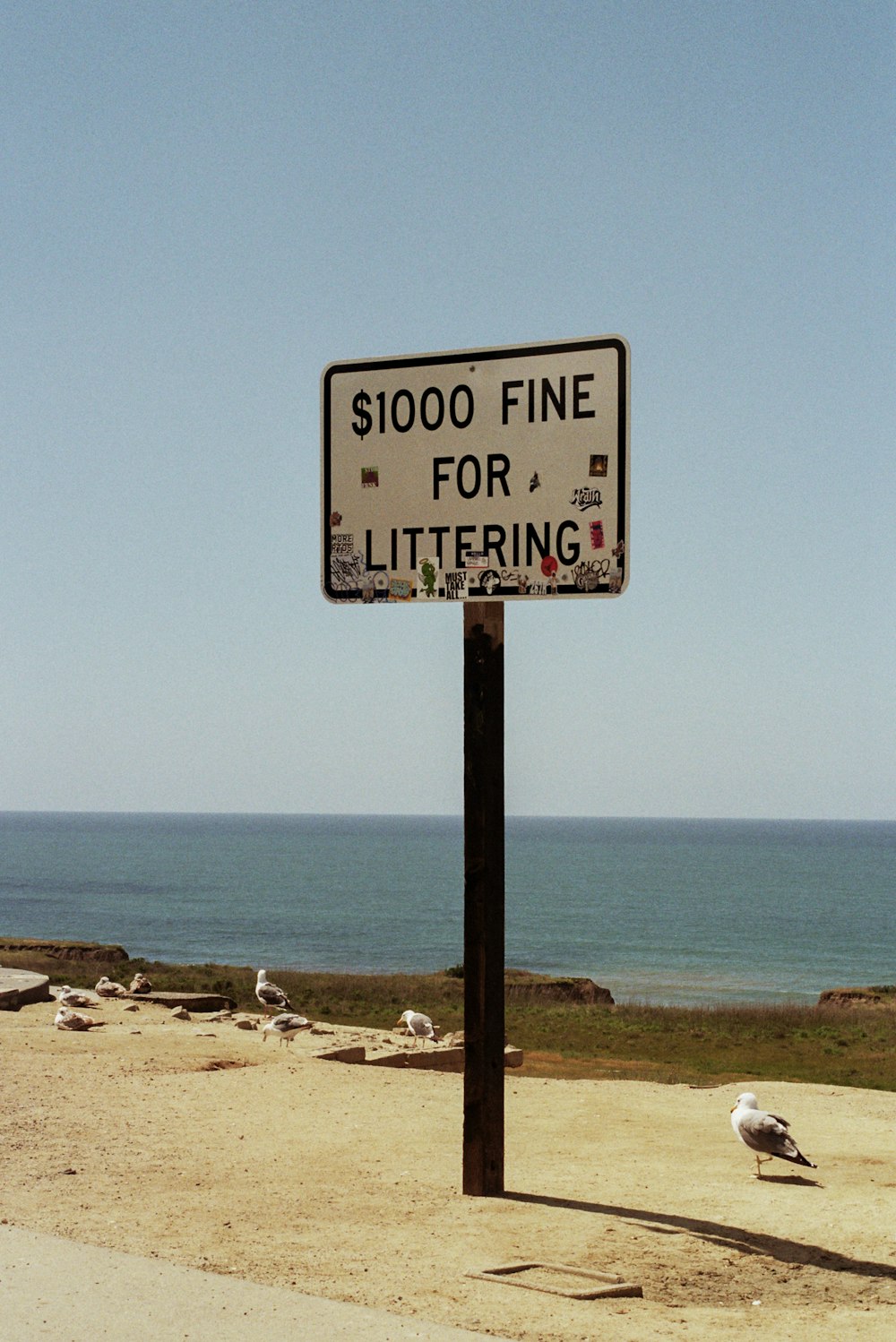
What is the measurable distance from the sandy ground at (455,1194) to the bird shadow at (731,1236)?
18 mm

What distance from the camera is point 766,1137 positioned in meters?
8.39

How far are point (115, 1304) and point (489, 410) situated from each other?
4574 mm

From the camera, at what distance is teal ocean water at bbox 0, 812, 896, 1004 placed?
198ft

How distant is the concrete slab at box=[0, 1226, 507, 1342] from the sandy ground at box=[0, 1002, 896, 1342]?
1.27 feet

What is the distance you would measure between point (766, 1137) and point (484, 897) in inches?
109

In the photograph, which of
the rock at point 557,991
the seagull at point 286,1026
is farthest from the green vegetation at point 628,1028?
the seagull at point 286,1026

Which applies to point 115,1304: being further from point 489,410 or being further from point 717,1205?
point 489,410

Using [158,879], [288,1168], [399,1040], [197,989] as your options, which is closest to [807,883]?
[158,879]

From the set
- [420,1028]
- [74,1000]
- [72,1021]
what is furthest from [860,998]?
[72,1021]

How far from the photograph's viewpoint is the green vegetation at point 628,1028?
65.2ft

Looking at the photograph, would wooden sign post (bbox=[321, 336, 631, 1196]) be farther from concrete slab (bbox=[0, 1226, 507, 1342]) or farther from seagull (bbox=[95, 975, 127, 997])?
seagull (bbox=[95, 975, 127, 997])

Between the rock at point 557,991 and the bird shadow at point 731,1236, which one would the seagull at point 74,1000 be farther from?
the rock at point 557,991

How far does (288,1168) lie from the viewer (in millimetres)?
8180

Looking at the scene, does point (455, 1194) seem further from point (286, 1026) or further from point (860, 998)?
point (860, 998)
